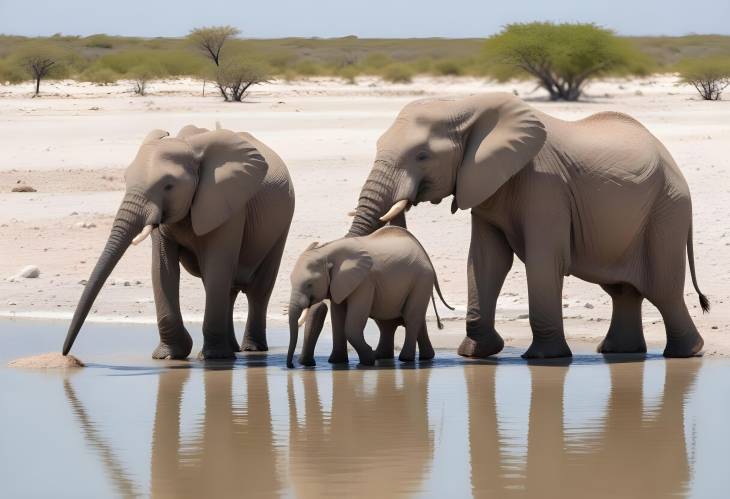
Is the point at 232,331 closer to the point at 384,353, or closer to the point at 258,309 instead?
the point at 258,309

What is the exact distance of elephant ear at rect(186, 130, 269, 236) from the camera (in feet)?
36.7

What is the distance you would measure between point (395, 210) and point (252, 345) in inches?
78.1

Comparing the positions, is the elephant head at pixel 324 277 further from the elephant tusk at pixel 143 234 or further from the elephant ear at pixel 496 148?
the elephant tusk at pixel 143 234

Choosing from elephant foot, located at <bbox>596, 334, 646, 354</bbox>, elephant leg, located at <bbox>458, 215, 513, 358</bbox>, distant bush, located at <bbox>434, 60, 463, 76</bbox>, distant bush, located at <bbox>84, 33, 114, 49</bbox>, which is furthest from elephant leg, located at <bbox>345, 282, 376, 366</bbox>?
distant bush, located at <bbox>84, 33, 114, 49</bbox>

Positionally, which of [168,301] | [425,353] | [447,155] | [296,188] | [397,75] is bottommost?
[397,75]

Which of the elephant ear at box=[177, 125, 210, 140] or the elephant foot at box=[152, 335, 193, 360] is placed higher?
the elephant ear at box=[177, 125, 210, 140]

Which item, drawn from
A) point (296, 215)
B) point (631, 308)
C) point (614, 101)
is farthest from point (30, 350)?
point (614, 101)

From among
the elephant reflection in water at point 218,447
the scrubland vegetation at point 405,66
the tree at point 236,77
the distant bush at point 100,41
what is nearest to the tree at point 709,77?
the scrubland vegetation at point 405,66

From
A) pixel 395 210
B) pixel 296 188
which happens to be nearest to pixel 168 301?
pixel 395 210

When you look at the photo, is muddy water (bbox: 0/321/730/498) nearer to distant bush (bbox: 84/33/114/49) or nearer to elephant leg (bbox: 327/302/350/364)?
elephant leg (bbox: 327/302/350/364)

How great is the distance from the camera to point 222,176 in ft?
37.1

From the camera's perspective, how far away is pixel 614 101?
4028cm

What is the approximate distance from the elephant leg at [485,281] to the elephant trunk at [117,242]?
2.20 metres

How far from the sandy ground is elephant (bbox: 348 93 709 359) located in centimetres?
84
